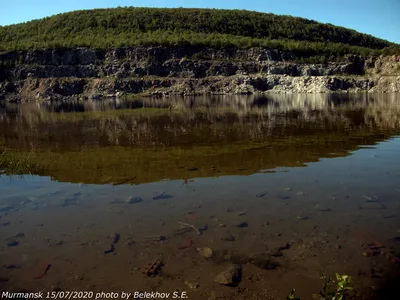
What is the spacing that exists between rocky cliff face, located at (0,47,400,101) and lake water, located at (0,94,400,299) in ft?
332

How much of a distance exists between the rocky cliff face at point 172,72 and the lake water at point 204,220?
101m

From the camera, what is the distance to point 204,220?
9359 mm

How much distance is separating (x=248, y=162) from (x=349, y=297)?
9.57 meters

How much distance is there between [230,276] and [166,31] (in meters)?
171

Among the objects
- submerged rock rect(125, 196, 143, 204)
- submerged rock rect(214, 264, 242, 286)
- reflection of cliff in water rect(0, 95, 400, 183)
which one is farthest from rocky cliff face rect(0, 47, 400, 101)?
submerged rock rect(214, 264, 242, 286)

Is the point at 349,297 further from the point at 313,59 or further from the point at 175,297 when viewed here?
the point at 313,59

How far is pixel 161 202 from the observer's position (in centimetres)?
1083

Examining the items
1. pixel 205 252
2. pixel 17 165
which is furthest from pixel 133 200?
pixel 17 165

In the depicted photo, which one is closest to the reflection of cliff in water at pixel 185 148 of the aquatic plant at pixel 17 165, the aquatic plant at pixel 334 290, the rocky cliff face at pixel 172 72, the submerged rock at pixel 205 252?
the aquatic plant at pixel 17 165

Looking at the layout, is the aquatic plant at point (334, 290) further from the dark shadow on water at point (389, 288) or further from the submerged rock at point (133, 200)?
the submerged rock at point (133, 200)

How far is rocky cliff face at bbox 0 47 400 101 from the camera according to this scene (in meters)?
116

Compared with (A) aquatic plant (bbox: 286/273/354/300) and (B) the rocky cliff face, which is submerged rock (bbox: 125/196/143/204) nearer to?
(A) aquatic plant (bbox: 286/273/354/300)

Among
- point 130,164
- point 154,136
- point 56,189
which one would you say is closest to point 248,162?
point 130,164

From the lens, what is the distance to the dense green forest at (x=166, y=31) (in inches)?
5640
